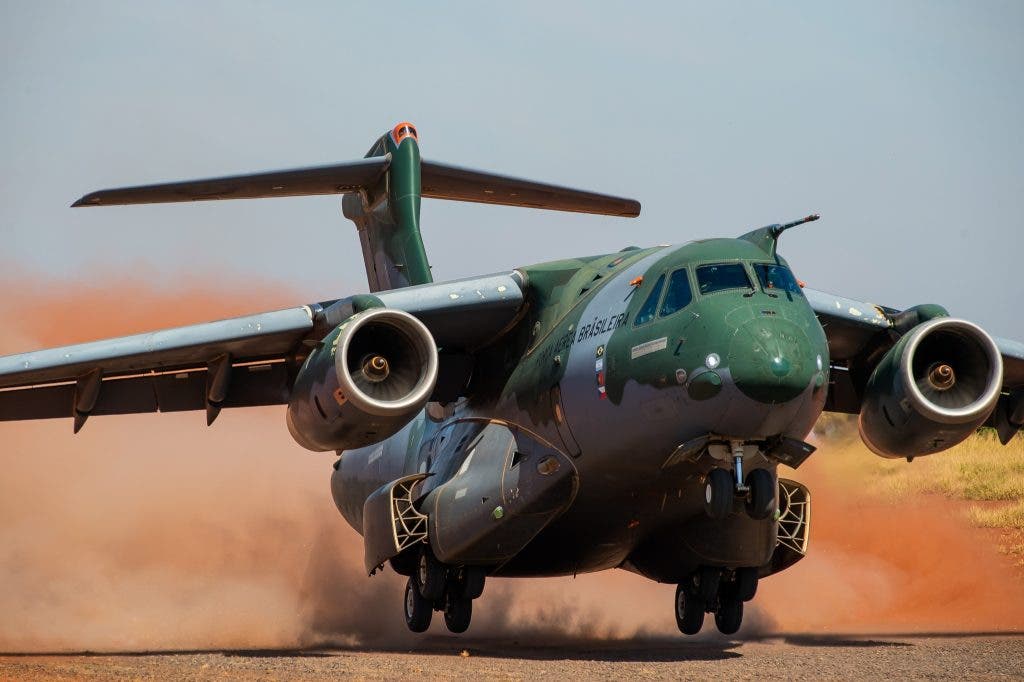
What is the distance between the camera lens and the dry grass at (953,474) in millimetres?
24812

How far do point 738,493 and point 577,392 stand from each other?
1.54 m

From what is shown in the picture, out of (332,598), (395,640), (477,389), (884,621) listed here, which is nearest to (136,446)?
(332,598)

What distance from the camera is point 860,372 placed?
12.5m

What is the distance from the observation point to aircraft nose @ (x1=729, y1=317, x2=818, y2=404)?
942 cm

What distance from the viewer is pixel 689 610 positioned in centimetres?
1267

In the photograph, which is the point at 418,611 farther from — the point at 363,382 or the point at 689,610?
the point at 363,382

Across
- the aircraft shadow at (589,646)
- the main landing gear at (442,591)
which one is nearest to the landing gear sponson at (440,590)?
the main landing gear at (442,591)

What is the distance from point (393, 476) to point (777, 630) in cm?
490

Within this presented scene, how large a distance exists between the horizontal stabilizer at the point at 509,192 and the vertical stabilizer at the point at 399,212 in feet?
0.90

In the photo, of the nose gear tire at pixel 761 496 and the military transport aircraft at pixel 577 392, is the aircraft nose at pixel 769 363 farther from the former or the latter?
the nose gear tire at pixel 761 496

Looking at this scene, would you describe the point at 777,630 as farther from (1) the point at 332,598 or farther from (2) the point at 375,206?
(2) the point at 375,206

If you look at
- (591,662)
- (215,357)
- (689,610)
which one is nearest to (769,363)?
(591,662)

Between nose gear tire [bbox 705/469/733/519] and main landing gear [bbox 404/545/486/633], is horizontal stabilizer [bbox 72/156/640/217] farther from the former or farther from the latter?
nose gear tire [bbox 705/469/733/519]

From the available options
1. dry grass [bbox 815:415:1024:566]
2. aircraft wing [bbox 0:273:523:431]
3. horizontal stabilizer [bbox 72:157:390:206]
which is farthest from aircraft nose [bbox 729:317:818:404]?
dry grass [bbox 815:415:1024:566]
